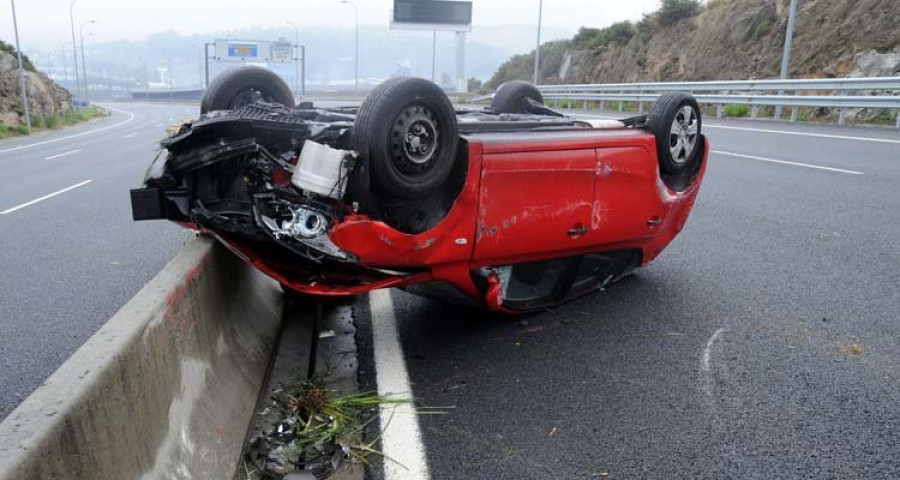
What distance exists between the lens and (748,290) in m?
4.38

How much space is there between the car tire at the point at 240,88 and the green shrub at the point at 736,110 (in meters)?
16.8

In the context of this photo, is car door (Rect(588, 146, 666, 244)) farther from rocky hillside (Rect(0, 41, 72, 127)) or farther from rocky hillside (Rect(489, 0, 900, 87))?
rocky hillside (Rect(0, 41, 72, 127))

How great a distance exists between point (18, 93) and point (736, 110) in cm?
2941

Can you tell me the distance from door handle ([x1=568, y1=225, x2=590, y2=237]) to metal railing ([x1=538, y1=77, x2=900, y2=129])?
38.9ft

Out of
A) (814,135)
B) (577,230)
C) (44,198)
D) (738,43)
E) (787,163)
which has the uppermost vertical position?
(738,43)

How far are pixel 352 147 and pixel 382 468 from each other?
4.50 ft

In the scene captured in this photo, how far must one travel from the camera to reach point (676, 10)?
2947cm

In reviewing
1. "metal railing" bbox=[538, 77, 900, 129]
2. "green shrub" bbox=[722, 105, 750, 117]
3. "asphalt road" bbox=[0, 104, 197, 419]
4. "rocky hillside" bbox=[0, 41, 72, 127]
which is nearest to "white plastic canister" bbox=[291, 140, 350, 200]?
"asphalt road" bbox=[0, 104, 197, 419]

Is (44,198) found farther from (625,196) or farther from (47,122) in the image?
(47,122)

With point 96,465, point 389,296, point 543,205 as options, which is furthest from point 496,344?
point 96,465

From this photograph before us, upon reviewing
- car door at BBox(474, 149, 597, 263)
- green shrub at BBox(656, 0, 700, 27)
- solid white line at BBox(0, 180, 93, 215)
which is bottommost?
solid white line at BBox(0, 180, 93, 215)

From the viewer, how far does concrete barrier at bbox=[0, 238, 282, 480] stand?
5.17 feet

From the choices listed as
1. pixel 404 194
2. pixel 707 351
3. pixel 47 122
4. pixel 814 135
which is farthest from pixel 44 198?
pixel 47 122

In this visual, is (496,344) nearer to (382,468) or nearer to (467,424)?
(467,424)
